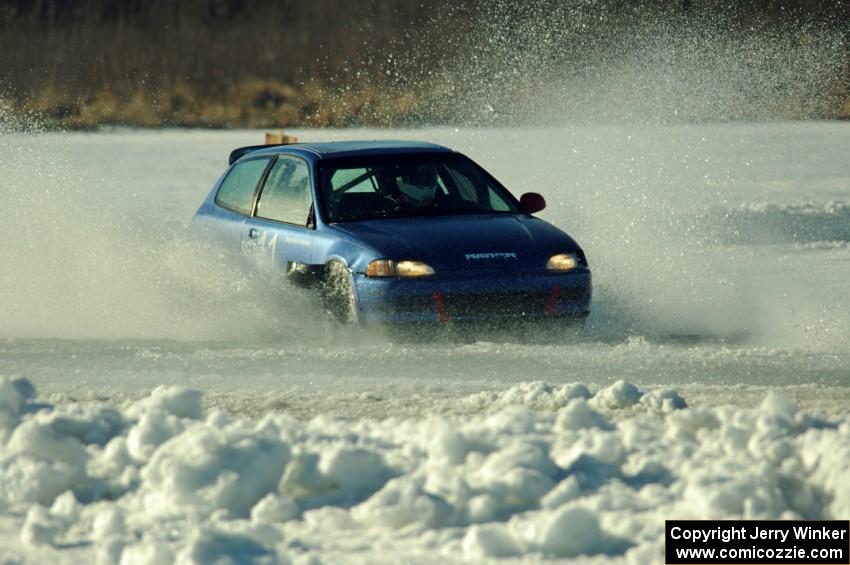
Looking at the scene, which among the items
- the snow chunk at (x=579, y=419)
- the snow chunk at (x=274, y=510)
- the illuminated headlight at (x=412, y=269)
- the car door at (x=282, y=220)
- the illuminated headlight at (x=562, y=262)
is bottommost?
the snow chunk at (x=274, y=510)

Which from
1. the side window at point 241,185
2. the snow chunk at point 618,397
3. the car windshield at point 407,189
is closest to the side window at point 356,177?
the car windshield at point 407,189

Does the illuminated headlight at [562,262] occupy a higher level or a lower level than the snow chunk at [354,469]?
higher

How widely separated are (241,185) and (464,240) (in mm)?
2399

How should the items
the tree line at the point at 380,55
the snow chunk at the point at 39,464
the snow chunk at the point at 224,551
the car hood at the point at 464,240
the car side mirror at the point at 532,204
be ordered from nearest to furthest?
1. the snow chunk at the point at 224,551
2. the snow chunk at the point at 39,464
3. the car hood at the point at 464,240
4. the car side mirror at the point at 532,204
5. the tree line at the point at 380,55

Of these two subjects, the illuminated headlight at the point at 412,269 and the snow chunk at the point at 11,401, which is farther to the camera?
the illuminated headlight at the point at 412,269

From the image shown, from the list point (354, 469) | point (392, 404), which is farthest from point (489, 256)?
point (354, 469)

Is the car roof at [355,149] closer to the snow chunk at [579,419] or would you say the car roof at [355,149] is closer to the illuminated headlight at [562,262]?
the illuminated headlight at [562,262]

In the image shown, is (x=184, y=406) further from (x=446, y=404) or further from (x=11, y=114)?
(x=11, y=114)

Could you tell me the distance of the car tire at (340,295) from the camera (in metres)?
9.82

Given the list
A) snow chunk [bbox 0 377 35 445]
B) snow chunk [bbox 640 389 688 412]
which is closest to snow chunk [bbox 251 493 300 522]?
snow chunk [bbox 0 377 35 445]

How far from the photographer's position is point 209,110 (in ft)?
94.1

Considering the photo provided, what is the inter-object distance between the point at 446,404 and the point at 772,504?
105 inches

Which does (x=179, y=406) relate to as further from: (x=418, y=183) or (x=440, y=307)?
(x=418, y=183)

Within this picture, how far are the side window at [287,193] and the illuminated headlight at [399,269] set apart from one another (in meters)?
1.04
